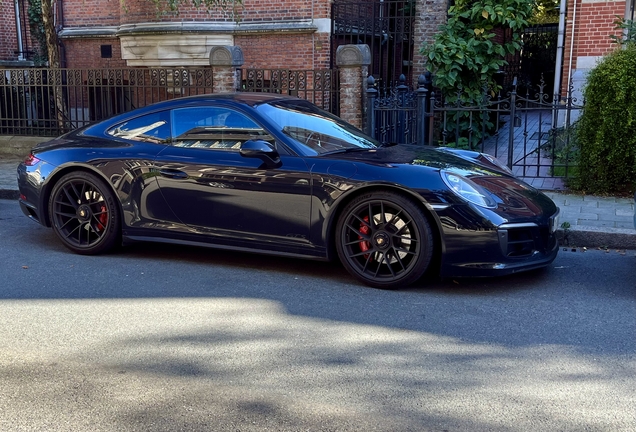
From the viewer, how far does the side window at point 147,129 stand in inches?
253

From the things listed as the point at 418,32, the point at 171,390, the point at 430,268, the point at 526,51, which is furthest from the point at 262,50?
the point at 171,390

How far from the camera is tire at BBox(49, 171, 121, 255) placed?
644 cm

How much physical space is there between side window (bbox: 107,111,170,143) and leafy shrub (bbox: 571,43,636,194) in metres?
5.29

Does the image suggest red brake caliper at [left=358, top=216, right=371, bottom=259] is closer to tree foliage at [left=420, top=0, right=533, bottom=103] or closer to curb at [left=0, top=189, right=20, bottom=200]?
curb at [left=0, top=189, right=20, bottom=200]

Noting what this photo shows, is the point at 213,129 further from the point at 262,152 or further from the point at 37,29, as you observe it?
the point at 37,29

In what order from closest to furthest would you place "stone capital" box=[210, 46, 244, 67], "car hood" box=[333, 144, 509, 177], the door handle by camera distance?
"car hood" box=[333, 144, 509, 177] → the door handle → "stone capital" box=[210, 46, 244, 67]

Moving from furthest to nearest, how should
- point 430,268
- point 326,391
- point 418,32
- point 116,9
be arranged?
point 116,9 < point 418,32 < point 430,268 < point 326,391

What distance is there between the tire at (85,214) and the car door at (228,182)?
62 cm

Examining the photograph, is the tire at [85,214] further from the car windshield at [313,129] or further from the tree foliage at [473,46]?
the tree foliage at [473,46]

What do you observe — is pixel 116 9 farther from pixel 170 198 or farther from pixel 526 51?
pixel 170 198

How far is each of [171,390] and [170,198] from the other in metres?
2.62

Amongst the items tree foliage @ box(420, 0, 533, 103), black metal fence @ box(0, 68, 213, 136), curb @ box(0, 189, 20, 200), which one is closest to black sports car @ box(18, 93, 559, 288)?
curb @ box(0, 189, 20, 200)

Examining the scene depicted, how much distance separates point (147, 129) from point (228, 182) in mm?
1086

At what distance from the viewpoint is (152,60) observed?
16891 millimetres
